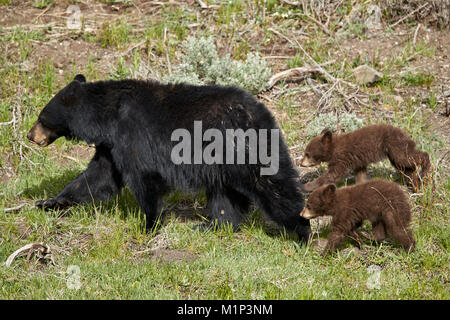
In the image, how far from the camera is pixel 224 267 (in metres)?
5.13

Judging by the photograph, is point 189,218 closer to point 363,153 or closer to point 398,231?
point 363,153

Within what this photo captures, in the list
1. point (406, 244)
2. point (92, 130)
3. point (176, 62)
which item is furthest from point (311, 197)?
point (176, 62)

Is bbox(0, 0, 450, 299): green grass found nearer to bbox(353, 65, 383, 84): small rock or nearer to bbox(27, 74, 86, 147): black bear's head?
bbox(353, 65, 383, 84): small rock

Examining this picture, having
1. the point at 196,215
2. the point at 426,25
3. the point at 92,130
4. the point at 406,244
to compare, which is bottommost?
the point at 196,215

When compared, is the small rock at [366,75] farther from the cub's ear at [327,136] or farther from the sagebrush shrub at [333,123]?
the cub's ear at [327,136]

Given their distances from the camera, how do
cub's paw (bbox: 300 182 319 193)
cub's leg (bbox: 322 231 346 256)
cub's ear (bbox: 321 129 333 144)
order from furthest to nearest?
1. cub's paw (bbox: 300 182 319 193)
2. cub's ear (bbox: 321 129 333 144)
3. cub's leg (bbox: 322 231 346 256)

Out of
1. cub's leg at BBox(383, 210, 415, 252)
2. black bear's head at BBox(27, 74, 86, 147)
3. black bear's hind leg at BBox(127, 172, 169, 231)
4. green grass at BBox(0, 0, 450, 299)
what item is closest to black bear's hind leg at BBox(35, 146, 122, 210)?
green grass at BBox(0, 0, 450, 299)

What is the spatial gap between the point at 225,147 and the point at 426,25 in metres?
5.53

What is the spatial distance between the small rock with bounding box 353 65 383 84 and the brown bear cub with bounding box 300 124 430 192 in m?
2.13

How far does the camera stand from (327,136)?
Answer: 6488 millimetres

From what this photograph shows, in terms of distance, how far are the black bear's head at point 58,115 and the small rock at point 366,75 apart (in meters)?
4.06

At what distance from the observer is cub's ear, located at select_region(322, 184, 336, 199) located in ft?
17.2

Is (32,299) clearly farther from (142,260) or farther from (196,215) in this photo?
(196,215)

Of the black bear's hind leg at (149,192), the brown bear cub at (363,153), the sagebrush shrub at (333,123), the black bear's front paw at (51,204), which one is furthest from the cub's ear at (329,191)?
the black bear's front paw at (51,204)
